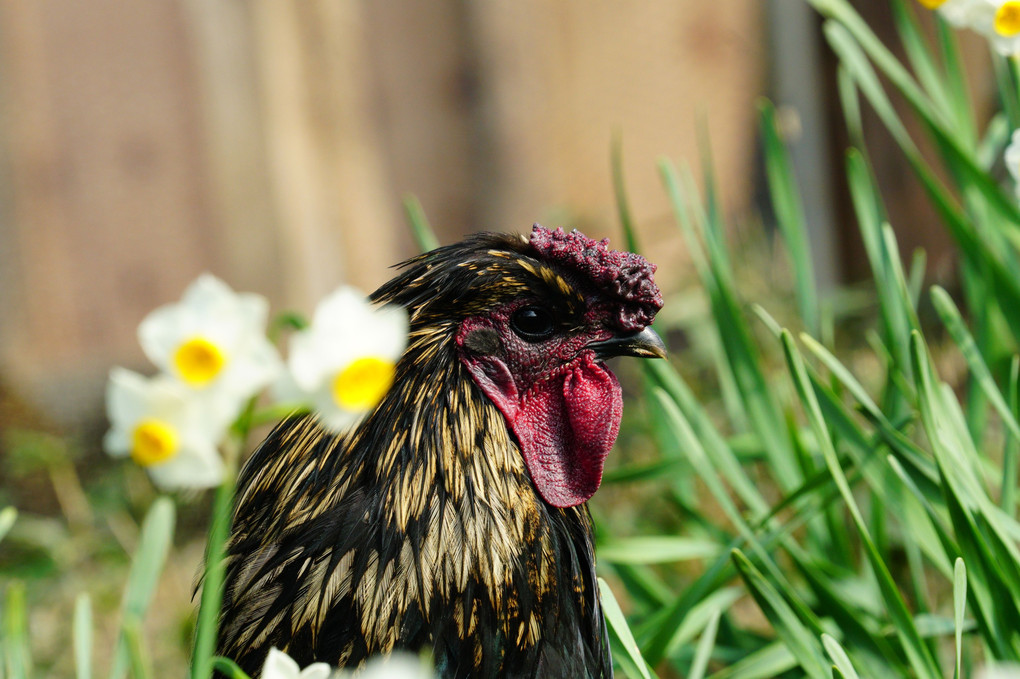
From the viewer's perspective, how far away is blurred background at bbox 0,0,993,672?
8.80ft

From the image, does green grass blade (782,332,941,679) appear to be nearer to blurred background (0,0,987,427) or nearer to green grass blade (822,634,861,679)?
green grass blade (822,634,861,679)

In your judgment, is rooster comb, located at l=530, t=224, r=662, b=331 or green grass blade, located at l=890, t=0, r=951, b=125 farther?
green grass blade, located at l=890, t=0, r=951, b=125

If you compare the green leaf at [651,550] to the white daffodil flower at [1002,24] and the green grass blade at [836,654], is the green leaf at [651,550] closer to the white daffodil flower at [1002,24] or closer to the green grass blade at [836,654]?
the green grass blade at [836,654]

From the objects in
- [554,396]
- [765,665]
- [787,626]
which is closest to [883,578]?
[787,626]

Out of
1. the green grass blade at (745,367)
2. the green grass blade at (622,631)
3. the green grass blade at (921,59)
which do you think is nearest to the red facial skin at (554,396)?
the green grass blade at (622,631)

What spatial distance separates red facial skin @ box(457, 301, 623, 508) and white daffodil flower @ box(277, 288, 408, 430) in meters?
0.40

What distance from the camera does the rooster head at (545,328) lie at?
2.92 ft

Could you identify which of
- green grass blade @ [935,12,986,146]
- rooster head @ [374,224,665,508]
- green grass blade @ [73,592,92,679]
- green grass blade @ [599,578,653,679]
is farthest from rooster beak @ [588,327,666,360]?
green grass blade @ [935,12,986,146]

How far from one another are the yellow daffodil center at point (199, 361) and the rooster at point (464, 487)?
0.39 meters

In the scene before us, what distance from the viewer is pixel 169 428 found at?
0.47m

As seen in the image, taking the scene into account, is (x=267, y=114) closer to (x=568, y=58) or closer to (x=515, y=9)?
(x=515, y=9)

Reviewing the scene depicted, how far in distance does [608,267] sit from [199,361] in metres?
0.54

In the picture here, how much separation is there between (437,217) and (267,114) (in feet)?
2.47

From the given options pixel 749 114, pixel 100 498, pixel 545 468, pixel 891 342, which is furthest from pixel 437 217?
pixel 545 468
